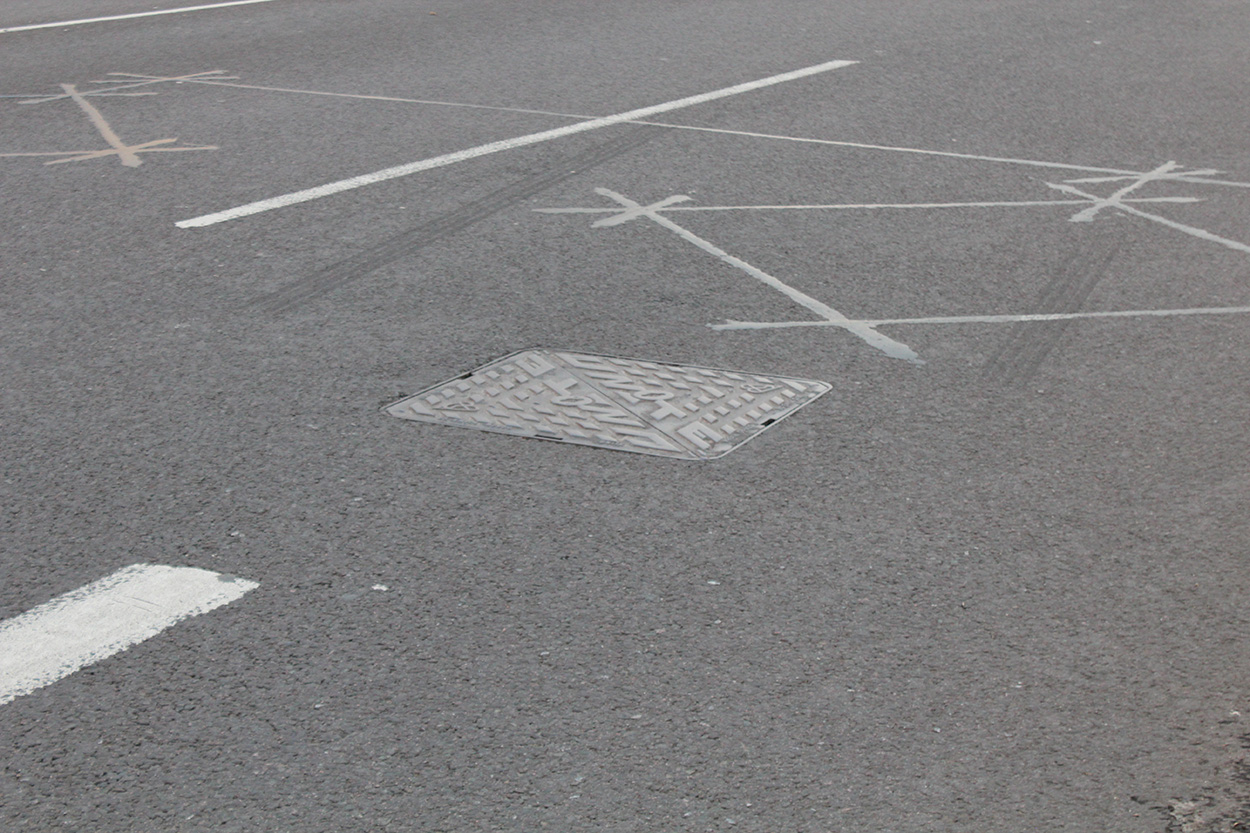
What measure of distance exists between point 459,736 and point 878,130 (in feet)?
18.9

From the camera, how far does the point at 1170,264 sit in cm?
581

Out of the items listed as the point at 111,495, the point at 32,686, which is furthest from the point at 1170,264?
the point at 32,686

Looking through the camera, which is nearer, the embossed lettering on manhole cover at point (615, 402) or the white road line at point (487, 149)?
the embossed lettering on manhole cover at point (615, 402)

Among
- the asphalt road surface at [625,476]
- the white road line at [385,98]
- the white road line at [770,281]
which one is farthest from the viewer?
the white road line at [385,98]

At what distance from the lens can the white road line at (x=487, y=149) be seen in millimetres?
6383

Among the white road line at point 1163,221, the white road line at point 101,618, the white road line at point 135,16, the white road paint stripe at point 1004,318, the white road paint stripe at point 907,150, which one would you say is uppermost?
the white road line at point 135,16

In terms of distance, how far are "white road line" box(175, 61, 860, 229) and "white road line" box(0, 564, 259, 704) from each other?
9.98ft

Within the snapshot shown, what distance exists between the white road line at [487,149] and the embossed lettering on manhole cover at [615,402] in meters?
2.23

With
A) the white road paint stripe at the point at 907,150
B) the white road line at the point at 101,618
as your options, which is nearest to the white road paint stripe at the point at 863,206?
the white road paint stripe at the point at 907,150

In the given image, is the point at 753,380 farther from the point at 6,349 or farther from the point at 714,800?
the point at 6,349

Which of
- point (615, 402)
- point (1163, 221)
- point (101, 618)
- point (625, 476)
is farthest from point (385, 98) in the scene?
point (101, 618)

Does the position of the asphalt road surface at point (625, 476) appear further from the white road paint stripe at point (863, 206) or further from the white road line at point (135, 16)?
the white road line at point (135, 16)

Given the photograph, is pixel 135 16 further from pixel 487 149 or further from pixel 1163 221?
pixel 1163 221

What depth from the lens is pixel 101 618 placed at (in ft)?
11.2
